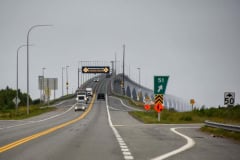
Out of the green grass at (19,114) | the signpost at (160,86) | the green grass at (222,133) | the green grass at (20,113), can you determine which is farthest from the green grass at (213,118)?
the green grass at (20,113)

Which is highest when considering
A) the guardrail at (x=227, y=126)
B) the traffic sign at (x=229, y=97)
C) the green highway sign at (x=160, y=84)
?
the green highway sign at (x=160, y=84)

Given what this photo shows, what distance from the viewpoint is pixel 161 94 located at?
3981 cm

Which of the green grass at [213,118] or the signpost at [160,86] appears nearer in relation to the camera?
the green grass at [213,118]

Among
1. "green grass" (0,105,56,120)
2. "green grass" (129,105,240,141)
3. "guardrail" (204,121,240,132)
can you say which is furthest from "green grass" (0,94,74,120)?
"guardrail" (204,121,240,132)

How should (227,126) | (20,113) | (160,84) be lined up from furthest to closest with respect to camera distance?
(20,113) → (160,84) → (227,126)

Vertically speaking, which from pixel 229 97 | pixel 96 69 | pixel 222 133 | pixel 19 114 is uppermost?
pixel 96 69

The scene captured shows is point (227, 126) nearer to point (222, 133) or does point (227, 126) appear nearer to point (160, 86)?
point (222, 133)

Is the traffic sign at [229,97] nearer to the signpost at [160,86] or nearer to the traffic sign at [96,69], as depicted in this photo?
the signpost at [160,86]

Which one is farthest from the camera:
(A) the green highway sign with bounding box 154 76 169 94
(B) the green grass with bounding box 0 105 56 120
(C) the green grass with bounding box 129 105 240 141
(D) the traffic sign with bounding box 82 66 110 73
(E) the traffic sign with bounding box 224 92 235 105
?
(D) the traffic sign with bounding box 82 66 110 73

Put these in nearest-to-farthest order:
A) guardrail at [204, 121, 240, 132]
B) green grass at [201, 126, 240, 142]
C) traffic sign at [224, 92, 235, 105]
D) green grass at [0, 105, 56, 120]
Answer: guardrail at [204, 121, 240, 132] < green grass at [201, 126, 240, 142] < traffic sign at [224, 92, 235, 105] < green grass at [0, 105, 56, 120]

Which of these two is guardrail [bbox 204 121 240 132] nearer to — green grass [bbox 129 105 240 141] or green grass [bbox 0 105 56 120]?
green grass [bbox 129 105 240 141]

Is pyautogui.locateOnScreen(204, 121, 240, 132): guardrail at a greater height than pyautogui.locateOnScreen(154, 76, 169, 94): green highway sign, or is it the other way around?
pyautogui.locateOnScreen(154, 76, 169, 94): green highway sign

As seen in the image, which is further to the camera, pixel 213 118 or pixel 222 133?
pixel 213 118

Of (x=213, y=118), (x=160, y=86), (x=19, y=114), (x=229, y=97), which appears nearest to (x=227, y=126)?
(x=229, y=97)
